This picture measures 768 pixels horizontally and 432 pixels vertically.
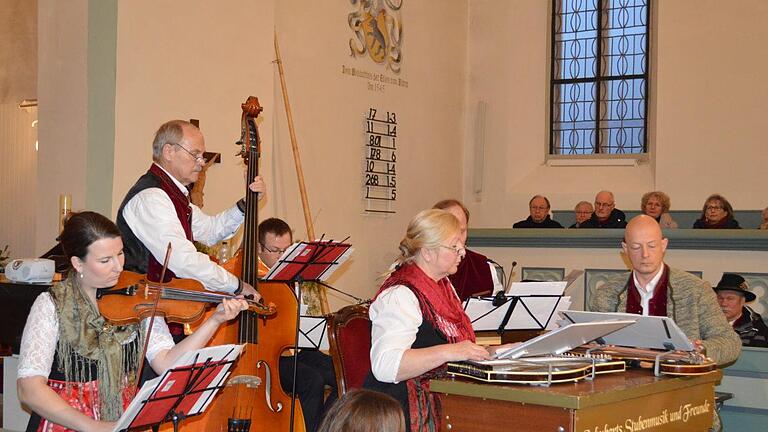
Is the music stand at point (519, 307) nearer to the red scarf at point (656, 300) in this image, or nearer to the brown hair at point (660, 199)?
the red scarf at point (656, 300)

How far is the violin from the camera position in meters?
3.41

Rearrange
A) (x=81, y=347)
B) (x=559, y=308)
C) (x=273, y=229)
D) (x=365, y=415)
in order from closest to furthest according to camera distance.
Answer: (x=365, y=415), (x=81, y=347), (x=559, y=308), (x=273, y=229)

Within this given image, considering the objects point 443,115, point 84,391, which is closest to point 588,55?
point 443,115

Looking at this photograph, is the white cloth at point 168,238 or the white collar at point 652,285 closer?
the white cloth at point 168,238

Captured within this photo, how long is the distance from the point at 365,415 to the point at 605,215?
8.19m

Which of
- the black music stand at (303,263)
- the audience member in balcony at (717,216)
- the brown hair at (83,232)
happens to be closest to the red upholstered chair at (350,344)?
the black music stand at (303,263)

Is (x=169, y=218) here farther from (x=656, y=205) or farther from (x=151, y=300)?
(x=656, y=205)

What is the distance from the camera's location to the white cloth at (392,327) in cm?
346

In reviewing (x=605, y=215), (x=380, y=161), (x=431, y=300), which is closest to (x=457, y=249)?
(x=431, y=300)

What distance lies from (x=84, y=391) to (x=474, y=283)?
9.57ft

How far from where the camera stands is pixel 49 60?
6.39 metres

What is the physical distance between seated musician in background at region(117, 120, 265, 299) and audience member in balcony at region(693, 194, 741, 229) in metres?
6.05

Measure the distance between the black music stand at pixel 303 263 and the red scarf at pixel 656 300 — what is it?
139 centimetres

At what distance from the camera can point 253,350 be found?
4590 millimetres
